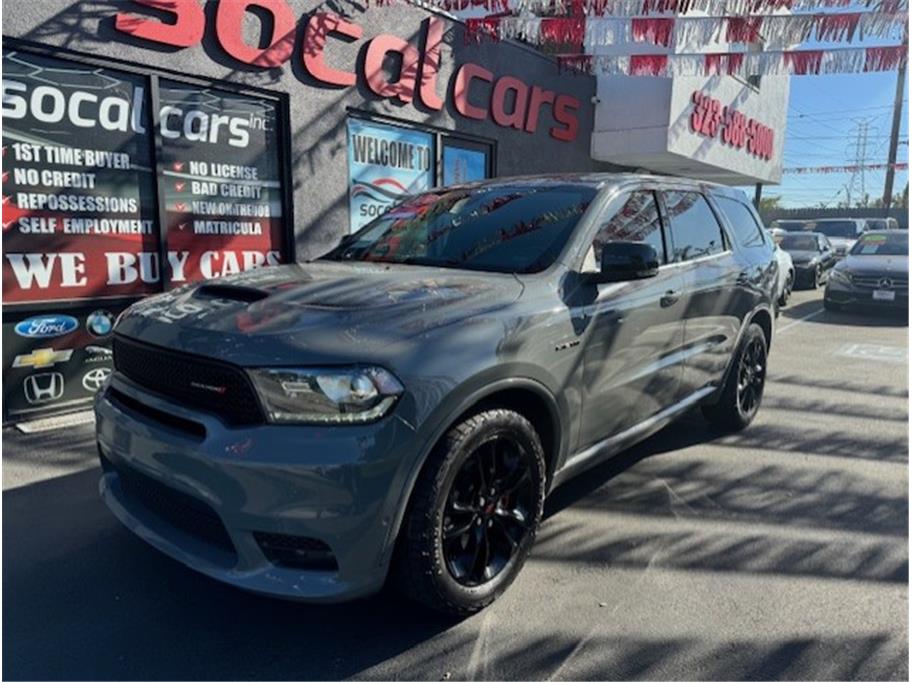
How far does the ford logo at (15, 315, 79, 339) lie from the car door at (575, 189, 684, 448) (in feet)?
14.1

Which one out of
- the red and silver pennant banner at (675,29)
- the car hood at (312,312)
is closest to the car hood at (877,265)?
the red and silver pennant banner at (675,29)

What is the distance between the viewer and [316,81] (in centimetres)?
717

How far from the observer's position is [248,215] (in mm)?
6773

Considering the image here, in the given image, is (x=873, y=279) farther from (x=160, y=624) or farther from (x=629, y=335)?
(x=160, y=624)

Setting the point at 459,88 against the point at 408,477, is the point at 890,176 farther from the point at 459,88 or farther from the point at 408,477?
the point at 408,477

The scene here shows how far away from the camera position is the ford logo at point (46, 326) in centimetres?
527

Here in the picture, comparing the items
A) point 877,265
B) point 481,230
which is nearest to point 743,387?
point 481,230

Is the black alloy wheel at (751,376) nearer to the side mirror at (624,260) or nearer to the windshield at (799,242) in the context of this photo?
the side mirror at (624,260)

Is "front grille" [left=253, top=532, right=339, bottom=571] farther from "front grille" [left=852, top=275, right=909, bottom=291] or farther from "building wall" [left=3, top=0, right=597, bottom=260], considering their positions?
"front grille" [left=852, top=275, right=909, bottom=291]

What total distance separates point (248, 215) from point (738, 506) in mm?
5124

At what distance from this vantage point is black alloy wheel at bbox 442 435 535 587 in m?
2.73

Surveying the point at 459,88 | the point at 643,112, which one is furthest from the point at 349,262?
the point at 643,112

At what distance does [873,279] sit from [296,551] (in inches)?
492

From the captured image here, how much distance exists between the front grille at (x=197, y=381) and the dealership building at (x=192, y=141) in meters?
3.14
